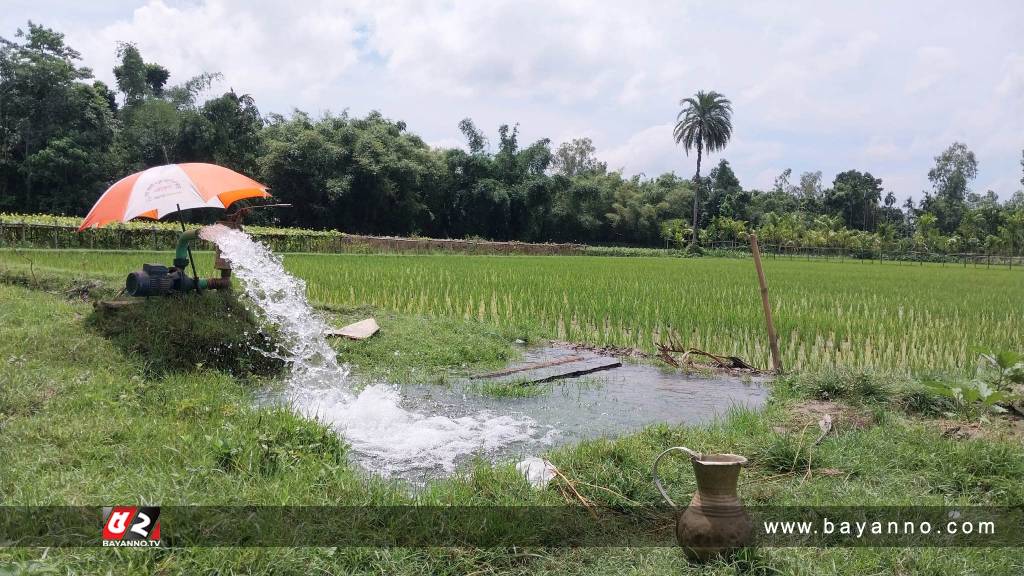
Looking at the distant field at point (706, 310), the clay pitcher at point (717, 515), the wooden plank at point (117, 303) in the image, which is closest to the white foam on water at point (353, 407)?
the wooden plank at point (117, 303)

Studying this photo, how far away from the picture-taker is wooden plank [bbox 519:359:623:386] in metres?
5.50

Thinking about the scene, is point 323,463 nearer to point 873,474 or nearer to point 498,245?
point 873,474

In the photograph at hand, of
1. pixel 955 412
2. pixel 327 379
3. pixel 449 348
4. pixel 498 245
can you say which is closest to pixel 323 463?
pixel 327 379

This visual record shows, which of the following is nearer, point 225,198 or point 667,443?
point 667,443

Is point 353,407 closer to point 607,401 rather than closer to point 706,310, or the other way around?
point 607,401

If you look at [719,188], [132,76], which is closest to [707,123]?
[719,188]

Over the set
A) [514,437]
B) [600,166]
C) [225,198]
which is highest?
[600,166]

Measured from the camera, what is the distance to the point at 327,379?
530 cm

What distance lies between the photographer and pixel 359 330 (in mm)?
6656

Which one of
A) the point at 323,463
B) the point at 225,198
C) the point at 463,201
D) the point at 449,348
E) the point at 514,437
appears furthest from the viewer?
→ the point at 463,201

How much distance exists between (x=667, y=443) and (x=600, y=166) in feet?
190

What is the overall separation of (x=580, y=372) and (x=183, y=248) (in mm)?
3506

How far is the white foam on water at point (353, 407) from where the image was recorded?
12.1 feet

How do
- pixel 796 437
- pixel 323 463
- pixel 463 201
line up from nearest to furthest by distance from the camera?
pixel 323 463 → pixel 796 437 → pixel 463 201
